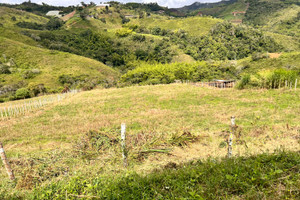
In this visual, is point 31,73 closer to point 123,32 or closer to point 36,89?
point 36,89

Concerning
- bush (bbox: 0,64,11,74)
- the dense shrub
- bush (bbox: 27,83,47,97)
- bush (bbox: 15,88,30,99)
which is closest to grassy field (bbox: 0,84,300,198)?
bush (bbox: 15,88,30,99)

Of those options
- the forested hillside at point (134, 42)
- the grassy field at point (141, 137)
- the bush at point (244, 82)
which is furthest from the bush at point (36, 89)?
the bush at point (244, 82)

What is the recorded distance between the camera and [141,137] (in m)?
8.61

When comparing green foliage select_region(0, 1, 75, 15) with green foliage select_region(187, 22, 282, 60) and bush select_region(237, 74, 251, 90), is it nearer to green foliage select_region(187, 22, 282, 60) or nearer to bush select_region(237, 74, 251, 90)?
green foliage select_region(187, 22, 282, 60)

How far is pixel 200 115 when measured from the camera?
15.3 meters

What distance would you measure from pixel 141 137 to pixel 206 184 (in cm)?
458

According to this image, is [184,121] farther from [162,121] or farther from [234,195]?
[234,195]

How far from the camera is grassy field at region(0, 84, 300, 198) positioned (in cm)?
645

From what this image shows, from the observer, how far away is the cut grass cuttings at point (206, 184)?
13.2 ft


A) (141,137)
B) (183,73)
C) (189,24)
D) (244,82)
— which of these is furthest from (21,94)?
(189,24)

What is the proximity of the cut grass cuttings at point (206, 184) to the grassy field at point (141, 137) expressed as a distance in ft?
1.89

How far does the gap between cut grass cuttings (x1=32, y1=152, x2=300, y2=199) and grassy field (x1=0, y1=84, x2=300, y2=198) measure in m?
0.58

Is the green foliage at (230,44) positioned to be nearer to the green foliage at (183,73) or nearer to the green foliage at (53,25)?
the green foliage at (183,73)

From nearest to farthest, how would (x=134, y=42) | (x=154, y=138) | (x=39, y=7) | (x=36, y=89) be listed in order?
(x=154, y=138) → (x=36, y=89) → (x=134, y=42) → (x=39, y=7)
